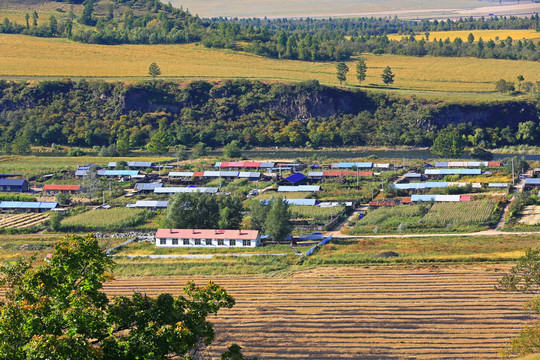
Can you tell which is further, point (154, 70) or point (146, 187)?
point (154, 70)

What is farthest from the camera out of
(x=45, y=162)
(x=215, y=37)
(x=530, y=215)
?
(x=215, y=37)

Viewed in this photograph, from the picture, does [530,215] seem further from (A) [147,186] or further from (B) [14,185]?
(B) [14,185]

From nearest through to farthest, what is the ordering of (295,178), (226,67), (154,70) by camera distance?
(295,178) → (154,70) → (226,67)

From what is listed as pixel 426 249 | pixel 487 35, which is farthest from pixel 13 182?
pixel 487 35

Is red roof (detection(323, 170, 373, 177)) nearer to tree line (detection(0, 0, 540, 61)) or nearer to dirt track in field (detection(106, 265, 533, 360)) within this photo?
dirt track in field (detection(106, 265, 533, 360))

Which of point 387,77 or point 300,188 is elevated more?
point 387,77

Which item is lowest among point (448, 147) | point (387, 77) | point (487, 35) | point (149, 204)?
point (149, 204)
